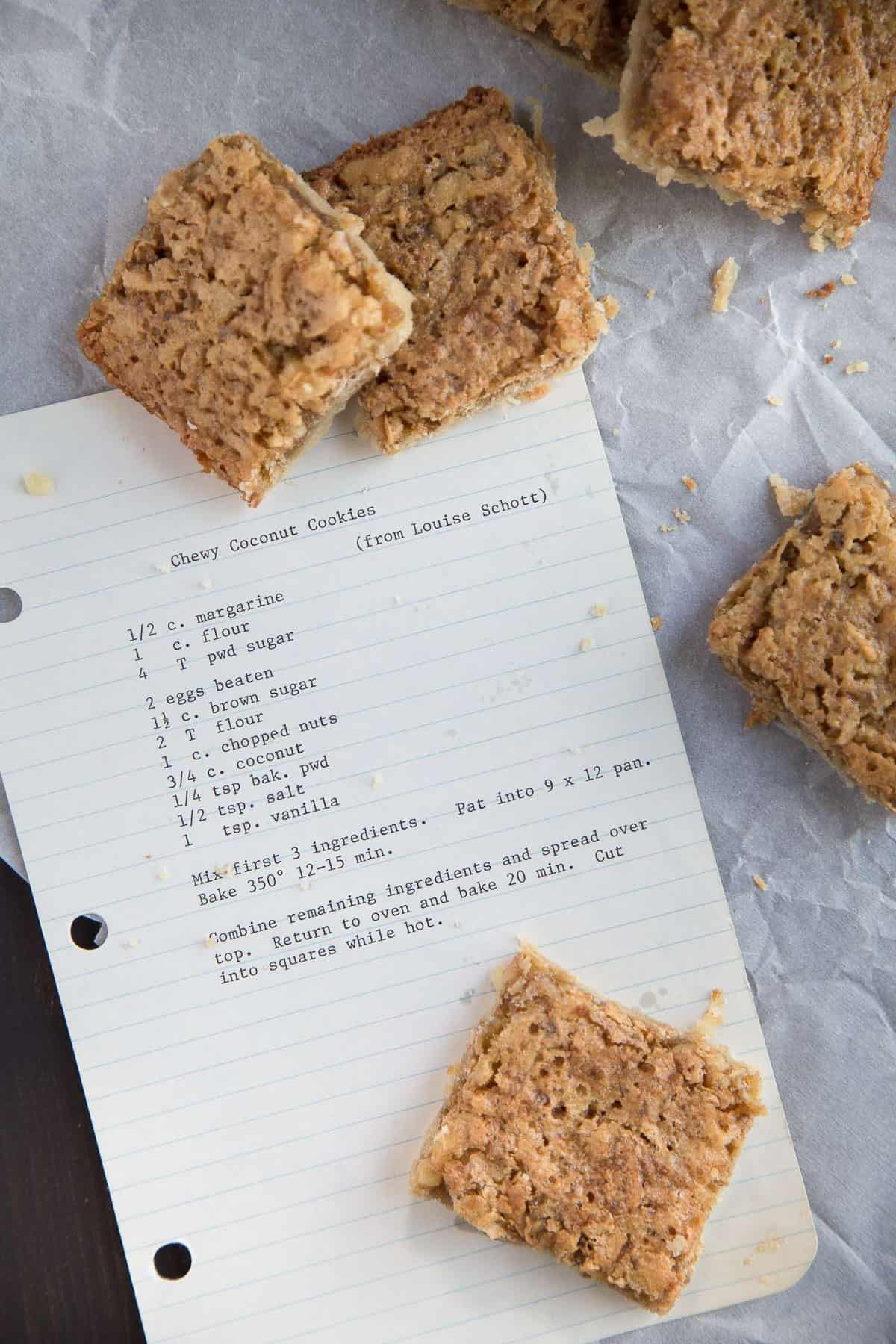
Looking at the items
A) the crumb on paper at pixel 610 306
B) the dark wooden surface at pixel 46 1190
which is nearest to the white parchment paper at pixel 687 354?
the crumb on paper at pixel 610 306

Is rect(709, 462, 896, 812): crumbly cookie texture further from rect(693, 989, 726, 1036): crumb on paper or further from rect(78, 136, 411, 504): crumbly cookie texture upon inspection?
rect(78, 136, 411, 504): crumbly cookie texture

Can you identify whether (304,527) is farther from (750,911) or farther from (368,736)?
(750,911)

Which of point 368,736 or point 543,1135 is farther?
point 368,736

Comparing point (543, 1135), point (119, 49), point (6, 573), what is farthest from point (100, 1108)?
point (119, 49)

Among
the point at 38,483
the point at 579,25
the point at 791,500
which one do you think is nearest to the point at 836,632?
the point at 791,500

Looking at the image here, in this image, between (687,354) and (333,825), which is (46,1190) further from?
(687,354)

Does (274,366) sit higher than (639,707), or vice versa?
(274,366)

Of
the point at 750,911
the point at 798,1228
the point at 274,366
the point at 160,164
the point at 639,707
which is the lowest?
the point at 798,1228
